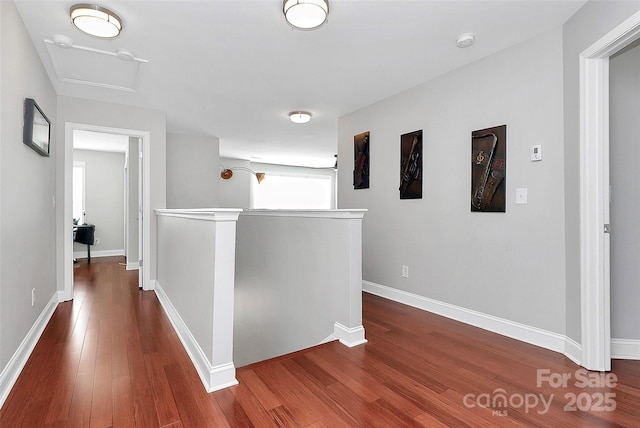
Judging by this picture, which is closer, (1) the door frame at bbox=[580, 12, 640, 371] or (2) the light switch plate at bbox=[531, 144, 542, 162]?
(1) the door frame at bbox=[580, 12, 640, 371]

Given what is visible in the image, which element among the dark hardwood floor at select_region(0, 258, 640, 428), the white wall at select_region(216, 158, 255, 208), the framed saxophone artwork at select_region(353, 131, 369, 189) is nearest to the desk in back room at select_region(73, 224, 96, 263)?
the white wall at select_region(216, 158, 255, 208)

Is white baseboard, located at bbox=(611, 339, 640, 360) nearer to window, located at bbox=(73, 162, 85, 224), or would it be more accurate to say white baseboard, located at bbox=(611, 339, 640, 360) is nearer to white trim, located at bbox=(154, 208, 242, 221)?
white trim, located at bbox=(154, 208, 242, 221)

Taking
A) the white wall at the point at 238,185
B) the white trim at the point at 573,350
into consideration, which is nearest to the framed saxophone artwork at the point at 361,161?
the white trim at the point at 573,350

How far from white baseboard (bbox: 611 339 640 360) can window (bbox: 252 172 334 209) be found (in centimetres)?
753

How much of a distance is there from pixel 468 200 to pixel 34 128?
3.42m

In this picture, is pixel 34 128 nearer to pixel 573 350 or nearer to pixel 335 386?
pixel 335 386

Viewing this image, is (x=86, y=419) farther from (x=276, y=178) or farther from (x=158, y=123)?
(x=276, y=178)

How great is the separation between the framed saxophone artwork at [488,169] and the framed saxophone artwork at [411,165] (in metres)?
0.58

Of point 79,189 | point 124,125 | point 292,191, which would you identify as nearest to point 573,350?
point 124,125

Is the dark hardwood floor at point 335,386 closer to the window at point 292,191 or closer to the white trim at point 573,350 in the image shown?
the white trim at point 573,350

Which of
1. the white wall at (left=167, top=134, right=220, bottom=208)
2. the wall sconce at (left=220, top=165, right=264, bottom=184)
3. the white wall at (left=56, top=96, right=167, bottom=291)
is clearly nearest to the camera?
the white wall at (left=56, top=96, right=167, bottom=291)

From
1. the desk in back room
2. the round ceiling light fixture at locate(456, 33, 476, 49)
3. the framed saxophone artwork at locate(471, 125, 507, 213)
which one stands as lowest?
the desk in back room

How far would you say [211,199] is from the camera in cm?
585

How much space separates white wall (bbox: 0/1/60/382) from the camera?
1765mm
